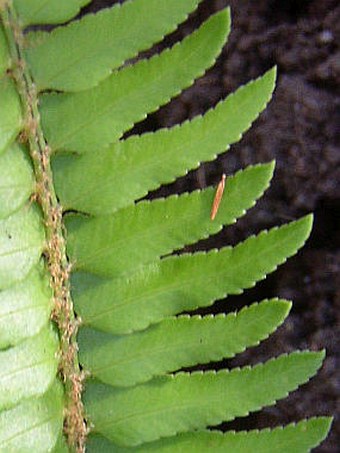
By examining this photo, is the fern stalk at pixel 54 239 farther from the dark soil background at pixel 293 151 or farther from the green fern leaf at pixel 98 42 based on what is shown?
the dark soil background at pixel 293 151

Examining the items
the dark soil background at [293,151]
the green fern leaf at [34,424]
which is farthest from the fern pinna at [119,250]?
the dark soil background at [293,151]

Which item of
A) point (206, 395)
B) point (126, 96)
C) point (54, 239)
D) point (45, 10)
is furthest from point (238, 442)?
point (45, 10)

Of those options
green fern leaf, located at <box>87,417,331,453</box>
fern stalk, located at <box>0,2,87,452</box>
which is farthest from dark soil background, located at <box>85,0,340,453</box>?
fern stalk, located at <box>0,2,87,452</box>

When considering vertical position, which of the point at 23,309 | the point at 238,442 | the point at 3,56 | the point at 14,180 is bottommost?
the point at 238,442

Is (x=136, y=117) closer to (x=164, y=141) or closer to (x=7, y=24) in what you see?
(x=164, y=141)

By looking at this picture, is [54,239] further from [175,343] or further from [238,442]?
[238,442]

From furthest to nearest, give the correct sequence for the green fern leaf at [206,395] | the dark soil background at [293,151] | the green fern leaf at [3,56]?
1. the dark soil background at [293,151]
2. the green fern leaf at [206,395]
3. the green fern leaf at [3,56]
